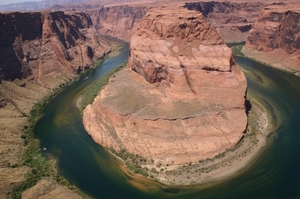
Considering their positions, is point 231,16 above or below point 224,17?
above

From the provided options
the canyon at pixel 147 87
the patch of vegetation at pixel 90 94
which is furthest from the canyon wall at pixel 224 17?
the patch of vegetation at pixel 90 94

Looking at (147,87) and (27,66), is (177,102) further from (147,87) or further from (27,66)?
(27,66)

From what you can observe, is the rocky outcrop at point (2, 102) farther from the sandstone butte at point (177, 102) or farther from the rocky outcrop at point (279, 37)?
the rocky outcrop at point (279, 37)

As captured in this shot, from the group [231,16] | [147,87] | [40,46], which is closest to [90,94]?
[147,87]

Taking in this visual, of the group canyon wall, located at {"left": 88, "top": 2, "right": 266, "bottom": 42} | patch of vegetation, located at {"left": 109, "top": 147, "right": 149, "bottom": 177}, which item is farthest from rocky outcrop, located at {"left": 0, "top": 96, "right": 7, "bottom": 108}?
canyon wall, located at {"left": 88, "top": 2, "right": 266, "bottom": 42}

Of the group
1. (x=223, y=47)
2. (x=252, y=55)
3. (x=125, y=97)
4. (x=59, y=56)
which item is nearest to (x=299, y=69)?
(x=252, y=55)

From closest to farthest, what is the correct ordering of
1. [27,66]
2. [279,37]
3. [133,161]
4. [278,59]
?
1. [133,161]
2. [27,66]
3. [278,59]
4. [279,37]

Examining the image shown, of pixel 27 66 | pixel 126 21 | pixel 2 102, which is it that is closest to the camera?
pixel 2 102
